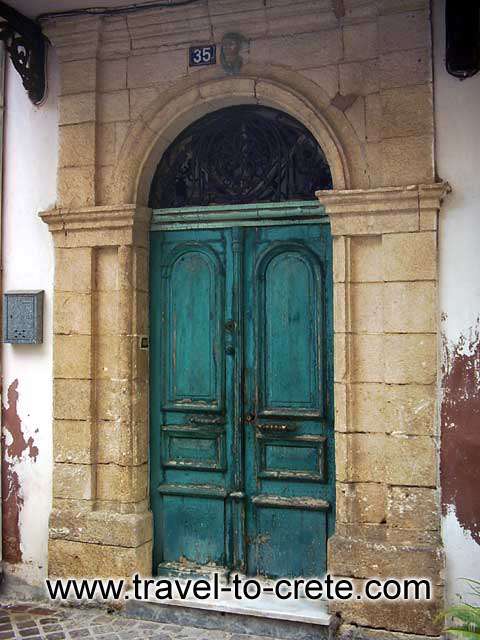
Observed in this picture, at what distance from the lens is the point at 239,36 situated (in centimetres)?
499

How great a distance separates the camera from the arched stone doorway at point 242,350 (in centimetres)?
499

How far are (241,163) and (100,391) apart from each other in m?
1.92

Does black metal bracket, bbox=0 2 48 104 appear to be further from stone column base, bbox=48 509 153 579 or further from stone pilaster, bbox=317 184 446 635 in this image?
stone column base, bbox=48 509 153 579

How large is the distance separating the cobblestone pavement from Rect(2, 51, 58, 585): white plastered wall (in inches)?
14.2

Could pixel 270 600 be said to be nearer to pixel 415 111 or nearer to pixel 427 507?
pixel 427 507

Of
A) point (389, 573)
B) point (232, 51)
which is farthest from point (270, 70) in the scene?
point (389, 573)

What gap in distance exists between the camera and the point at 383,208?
458 cm

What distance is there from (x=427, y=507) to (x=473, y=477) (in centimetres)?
33

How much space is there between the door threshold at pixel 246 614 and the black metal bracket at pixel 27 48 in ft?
12.1

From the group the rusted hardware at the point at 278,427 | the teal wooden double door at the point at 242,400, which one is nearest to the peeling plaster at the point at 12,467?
the teal wooden double door at the point at 242,400

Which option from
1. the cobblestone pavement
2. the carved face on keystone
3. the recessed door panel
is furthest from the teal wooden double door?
the carved face on keystone

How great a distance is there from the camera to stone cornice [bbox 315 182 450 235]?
14.7 ft

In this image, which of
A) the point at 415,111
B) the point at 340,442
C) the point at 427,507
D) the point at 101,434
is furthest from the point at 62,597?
the point at 415,111

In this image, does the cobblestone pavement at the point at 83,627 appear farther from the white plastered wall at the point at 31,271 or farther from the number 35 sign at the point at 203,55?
the number 35 sign at the point at 203,55
